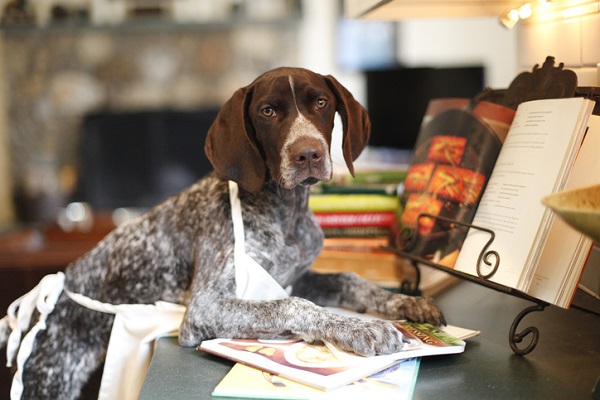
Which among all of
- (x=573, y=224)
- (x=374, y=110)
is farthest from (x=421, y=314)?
(x=374, y=110)

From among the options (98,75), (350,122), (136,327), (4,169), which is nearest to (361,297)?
(350,122)

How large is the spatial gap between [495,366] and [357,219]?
38.3 inches

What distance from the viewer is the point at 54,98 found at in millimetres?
6402

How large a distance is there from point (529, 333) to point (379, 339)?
352 millimetres

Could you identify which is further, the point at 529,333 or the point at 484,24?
the point at 484,24

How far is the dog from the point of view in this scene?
168 centimetres

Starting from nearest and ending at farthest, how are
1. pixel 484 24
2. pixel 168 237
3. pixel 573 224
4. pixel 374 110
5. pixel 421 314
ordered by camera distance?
pixel 573 224 → pixel 421 314 → pixel 168 237 → pixel 374 110 → pixel 484 24

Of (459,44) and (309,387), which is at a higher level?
(459,44)

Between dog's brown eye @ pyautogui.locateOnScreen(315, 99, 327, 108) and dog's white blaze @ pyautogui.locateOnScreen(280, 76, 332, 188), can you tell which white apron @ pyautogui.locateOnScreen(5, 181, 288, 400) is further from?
dog's brown eye @ pyautogui.locateOnScreen(315, 99, 327, 108)

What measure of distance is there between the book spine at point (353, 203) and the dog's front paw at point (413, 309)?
0.56 meters

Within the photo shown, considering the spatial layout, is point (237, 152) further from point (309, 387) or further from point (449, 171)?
point (309, 387)

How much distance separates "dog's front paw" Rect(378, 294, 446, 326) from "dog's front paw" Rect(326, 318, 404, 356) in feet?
0.58

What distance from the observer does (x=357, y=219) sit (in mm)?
2318

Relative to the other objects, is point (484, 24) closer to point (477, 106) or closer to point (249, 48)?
point (249, 48)
